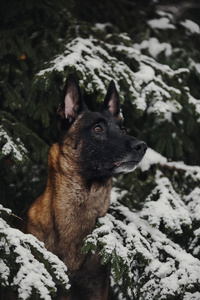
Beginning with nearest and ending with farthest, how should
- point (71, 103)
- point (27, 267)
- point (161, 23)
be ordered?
point (27, 267)
point (71, 103)
point (161, 23)

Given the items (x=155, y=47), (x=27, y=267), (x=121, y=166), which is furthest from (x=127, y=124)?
(x=27, y=267)

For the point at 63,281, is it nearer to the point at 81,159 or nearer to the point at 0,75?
the point at 81,159

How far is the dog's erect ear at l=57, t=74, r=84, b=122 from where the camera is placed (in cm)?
348

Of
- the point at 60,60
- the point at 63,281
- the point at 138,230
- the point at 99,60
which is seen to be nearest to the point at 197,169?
the point at 138,230

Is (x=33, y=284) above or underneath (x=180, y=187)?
above

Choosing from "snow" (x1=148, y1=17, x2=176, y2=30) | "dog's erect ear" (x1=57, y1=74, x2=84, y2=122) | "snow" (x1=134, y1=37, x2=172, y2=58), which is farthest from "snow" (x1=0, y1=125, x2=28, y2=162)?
"snow" (x1=148, y1=17, x2=176, y2=30)

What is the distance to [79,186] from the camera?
3.43 m

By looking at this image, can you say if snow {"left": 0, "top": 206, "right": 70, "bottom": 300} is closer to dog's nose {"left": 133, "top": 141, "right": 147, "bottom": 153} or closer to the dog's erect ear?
dog's nose {"left": 133, "top": 141, "right": 147, "bottom": 153}

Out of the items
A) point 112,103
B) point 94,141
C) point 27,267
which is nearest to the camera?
point 27,267

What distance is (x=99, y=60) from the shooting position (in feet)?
13.9

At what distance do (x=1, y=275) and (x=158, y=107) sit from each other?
2.39m

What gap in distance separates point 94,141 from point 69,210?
0.63 m

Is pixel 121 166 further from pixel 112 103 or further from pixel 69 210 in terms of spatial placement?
pixel 112 103

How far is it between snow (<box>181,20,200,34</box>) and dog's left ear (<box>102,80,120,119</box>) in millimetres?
2305
